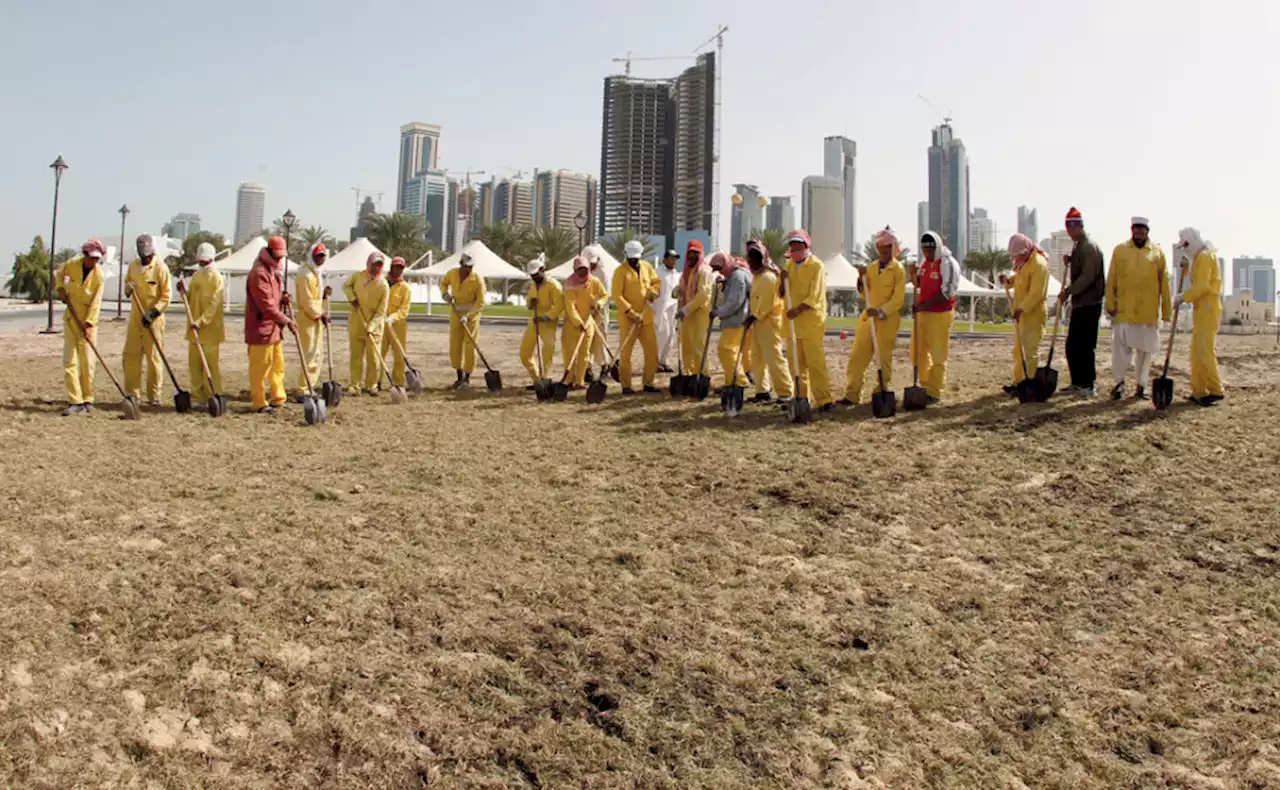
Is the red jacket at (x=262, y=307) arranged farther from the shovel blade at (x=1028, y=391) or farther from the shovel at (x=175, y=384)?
the shovel blade at (x=1028, y=391)

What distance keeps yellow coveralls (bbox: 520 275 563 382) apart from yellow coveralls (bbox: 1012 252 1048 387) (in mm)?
5020

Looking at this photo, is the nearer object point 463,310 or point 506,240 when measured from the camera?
point 463,310

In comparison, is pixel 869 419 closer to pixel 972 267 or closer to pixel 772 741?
pixel 772 741

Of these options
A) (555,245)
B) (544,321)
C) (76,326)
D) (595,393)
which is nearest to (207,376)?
(76,326)

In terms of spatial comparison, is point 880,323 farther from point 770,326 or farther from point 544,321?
point 544,321

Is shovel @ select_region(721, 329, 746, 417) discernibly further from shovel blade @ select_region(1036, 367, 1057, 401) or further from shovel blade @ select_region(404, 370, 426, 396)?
shovel blade @ select_region(404, 370, 426, 396)

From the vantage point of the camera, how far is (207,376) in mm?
8859

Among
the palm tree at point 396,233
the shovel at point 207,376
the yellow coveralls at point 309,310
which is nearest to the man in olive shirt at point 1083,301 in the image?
the yellow coveralls at point 309,310

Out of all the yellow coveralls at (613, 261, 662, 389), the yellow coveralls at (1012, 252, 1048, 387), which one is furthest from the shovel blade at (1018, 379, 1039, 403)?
the yellow coveralls at (613, 261, 662, 389)

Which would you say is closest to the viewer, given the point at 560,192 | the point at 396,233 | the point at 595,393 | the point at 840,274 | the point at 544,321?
the point at 595,393

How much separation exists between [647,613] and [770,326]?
16.5ft

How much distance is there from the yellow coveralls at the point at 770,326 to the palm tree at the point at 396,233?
143 ft

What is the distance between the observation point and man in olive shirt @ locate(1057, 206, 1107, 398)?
28.5 ft

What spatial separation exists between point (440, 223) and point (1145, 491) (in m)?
154
